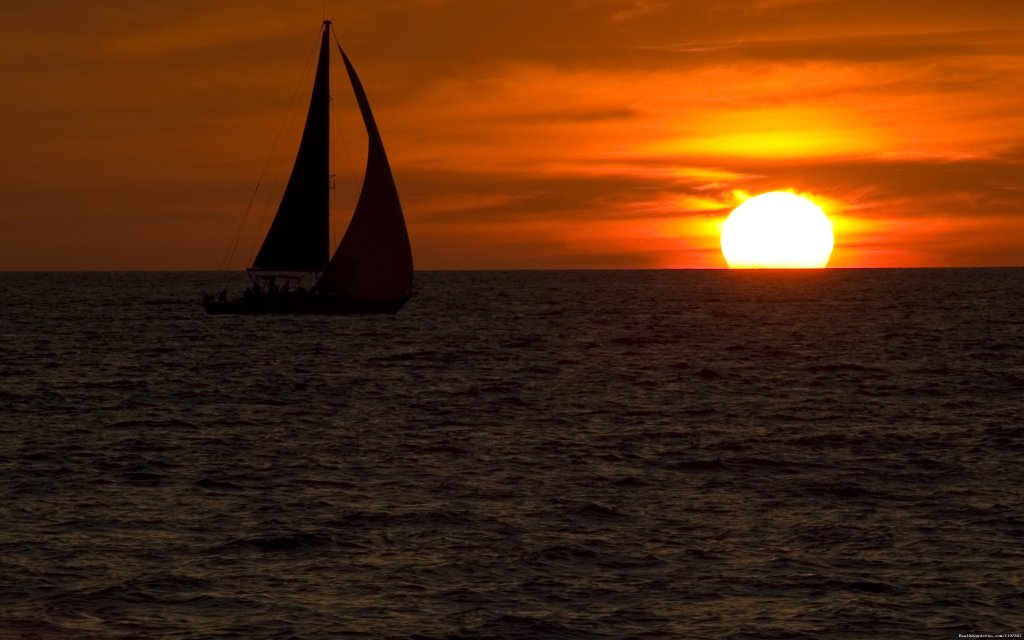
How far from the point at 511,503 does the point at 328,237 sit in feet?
172

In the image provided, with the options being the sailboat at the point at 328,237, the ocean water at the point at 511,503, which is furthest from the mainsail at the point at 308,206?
the ocean water at the point at 511,503

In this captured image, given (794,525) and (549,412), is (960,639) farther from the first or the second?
(549,412)

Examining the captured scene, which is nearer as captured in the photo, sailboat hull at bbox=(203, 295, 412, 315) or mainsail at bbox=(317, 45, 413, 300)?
mainsail at bbox=(317, 45, 413, 300)

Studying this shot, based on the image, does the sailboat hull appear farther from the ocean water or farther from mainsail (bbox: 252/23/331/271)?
the ocean water

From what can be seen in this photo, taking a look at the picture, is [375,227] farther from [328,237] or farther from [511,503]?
[511,503]

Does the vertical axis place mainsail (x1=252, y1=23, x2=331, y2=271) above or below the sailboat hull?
above

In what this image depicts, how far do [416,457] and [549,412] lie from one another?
417 inches

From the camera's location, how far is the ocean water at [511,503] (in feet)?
55.8

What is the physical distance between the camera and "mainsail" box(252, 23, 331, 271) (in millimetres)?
74188

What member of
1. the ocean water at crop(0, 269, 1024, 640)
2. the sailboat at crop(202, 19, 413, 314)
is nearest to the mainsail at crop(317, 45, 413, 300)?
the sailboat at crop(202, 19, 413, 314)

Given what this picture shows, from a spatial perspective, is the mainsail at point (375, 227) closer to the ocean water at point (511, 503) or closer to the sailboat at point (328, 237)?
the sailboat at point (328, 237)

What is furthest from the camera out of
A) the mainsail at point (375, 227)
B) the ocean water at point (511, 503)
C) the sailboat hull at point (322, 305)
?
the sailboat hull at point (322, 305)

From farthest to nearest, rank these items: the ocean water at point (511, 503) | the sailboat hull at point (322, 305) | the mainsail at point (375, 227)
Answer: the sailboat hull at point (322, 305), the mainsail at point (375, 227), the ocean water at point (511, 503)

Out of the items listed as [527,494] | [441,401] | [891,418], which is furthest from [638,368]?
[527,494]
